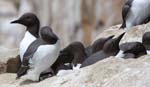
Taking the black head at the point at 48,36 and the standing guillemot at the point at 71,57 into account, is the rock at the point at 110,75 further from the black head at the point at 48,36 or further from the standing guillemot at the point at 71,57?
the standing guillemot at the point at 71,57

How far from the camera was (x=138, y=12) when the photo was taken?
20.0ft

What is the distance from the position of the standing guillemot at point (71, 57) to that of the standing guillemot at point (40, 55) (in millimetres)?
247

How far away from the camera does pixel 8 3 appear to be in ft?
76.4

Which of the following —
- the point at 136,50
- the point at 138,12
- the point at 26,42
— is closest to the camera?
the point at 136,50

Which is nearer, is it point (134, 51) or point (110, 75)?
point (110, 75)

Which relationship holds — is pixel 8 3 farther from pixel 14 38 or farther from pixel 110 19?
pixel 110 19

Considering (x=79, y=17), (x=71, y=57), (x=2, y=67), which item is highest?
(x=71, y=57)

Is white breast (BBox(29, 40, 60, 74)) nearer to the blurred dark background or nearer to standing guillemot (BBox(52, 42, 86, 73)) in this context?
standing guillemot (BBox(52, 42, 86, 73))

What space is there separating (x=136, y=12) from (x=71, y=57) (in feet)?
2.57

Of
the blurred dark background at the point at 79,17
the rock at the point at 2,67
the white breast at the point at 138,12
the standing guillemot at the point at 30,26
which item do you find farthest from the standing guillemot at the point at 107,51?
the blurred dark background at the point at 79,17

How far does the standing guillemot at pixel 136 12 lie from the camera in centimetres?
604

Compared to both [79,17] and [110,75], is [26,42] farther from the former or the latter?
[79,17]

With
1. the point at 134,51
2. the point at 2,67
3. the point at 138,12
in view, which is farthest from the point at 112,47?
the point at 2,67

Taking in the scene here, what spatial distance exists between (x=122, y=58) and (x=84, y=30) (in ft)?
27.2
